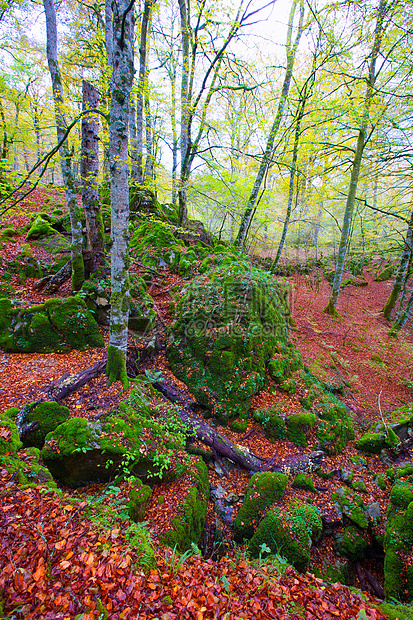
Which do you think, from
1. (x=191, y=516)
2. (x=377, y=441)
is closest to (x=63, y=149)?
(x=191, y=516)

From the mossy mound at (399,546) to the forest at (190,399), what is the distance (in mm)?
23

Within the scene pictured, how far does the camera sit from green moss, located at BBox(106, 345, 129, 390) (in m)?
5.00

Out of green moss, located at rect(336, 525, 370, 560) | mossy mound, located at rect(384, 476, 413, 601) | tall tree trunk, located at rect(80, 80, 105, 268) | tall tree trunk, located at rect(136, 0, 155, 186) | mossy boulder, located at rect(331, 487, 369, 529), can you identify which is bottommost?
green moss, located at rect(336, 525, 370, 560)

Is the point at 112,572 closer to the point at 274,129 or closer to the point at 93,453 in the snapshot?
the point at 93,453

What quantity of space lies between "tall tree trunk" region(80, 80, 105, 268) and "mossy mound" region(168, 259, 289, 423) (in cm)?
340

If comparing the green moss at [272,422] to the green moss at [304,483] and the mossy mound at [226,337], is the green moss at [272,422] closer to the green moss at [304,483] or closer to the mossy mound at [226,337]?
the mossy mound at [226,337]

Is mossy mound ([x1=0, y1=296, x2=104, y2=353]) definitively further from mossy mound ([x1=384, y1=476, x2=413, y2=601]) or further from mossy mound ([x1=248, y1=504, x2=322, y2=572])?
mossy mound ([x1=384, y1=476, x2=413, y2=601])

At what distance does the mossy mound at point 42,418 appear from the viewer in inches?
148

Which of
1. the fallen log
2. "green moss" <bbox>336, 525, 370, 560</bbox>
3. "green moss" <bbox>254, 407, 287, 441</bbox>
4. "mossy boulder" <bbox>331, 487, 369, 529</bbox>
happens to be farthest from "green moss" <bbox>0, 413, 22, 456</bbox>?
"mossy boulder" <bbox>331, 487, 369, 529</bbox>

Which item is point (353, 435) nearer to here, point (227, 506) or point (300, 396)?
point (300, 396)

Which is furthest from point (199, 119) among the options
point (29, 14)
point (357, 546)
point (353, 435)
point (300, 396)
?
point (357, 546)

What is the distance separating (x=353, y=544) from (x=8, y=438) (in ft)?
18.0

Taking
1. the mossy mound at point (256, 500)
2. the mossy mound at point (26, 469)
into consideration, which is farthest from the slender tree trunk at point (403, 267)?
the mossy mound at point (26, 469)

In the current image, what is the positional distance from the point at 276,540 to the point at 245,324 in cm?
459
